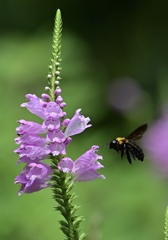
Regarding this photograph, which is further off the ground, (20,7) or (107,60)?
(20,7)

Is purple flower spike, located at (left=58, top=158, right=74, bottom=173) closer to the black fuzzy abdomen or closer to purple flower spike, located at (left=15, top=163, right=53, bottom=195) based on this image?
purple flower spike, located at (left=15, top=163, right=53, bottom=195)

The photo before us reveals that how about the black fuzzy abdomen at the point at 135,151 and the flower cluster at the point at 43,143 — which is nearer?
the flower cluster at the point at 43,143

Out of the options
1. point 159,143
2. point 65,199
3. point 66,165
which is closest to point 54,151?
point 66,165

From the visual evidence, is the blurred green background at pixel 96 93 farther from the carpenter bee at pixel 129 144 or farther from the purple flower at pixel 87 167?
the carpenter bee at pixel 129 144

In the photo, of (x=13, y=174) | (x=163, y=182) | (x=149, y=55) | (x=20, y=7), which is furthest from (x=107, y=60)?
(x=13, y=174)

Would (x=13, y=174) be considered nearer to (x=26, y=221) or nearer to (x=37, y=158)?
(x=26, y=221)

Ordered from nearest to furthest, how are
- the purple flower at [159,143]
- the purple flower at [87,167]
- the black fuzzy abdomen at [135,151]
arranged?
the purple flower at [87,167]
the black fuzzy abdomen at [135,151]
the purple flower at [159,143]

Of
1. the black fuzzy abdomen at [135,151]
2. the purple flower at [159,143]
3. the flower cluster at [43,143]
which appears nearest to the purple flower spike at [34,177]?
the flower cluster at [43,143]

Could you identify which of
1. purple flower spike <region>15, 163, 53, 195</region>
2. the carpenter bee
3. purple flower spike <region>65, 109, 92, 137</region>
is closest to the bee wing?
the carpenter bee
